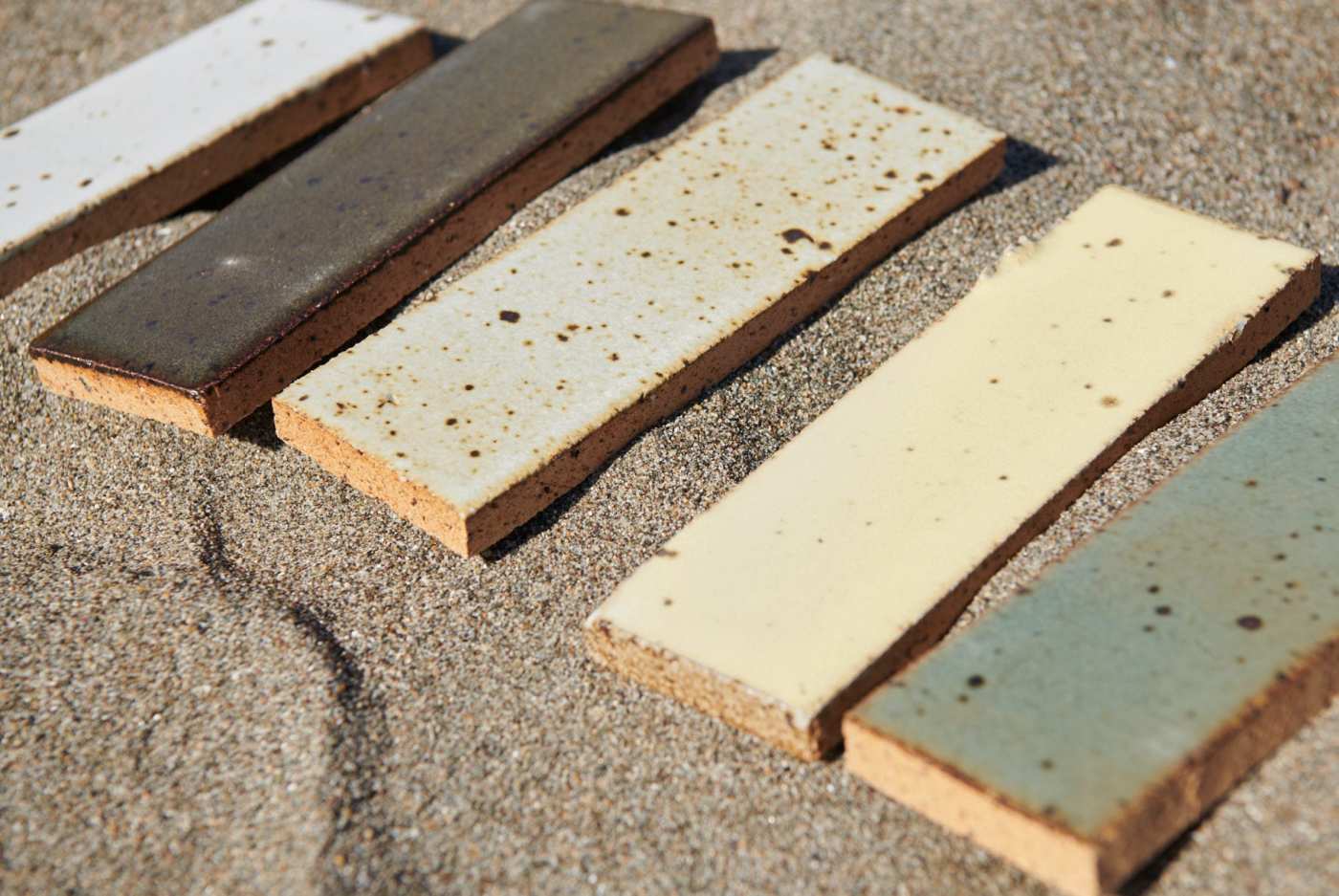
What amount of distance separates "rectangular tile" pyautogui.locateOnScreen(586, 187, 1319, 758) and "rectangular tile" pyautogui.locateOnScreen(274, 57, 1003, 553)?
232 mm

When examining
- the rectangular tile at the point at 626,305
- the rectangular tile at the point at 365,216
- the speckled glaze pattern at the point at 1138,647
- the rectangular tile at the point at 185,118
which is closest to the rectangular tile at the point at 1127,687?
the speckled glaze pattern at the point at 1138,647

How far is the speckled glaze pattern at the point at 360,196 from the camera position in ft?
7.53

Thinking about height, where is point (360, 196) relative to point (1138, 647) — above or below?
above

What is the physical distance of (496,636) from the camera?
198cm

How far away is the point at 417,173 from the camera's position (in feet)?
8.40

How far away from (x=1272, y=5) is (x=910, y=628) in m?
1.89

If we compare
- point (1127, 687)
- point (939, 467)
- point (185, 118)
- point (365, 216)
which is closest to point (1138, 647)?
point (1127, 687)

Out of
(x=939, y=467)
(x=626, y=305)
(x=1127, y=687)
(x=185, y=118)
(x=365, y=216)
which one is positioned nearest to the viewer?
(x=1127, y=687)

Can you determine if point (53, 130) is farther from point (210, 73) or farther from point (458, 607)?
point (458, 607)

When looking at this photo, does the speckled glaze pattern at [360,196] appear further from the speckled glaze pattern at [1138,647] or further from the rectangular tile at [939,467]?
the speckled glaze pattern at [1138,647]

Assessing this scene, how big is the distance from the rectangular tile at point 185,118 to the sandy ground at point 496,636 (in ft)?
0.23

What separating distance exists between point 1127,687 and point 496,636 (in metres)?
0.81

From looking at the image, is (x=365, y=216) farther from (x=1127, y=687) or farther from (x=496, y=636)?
(x=1127, y=687)

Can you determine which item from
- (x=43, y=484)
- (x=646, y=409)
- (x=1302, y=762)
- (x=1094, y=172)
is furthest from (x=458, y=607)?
(x=1094, y=172)
